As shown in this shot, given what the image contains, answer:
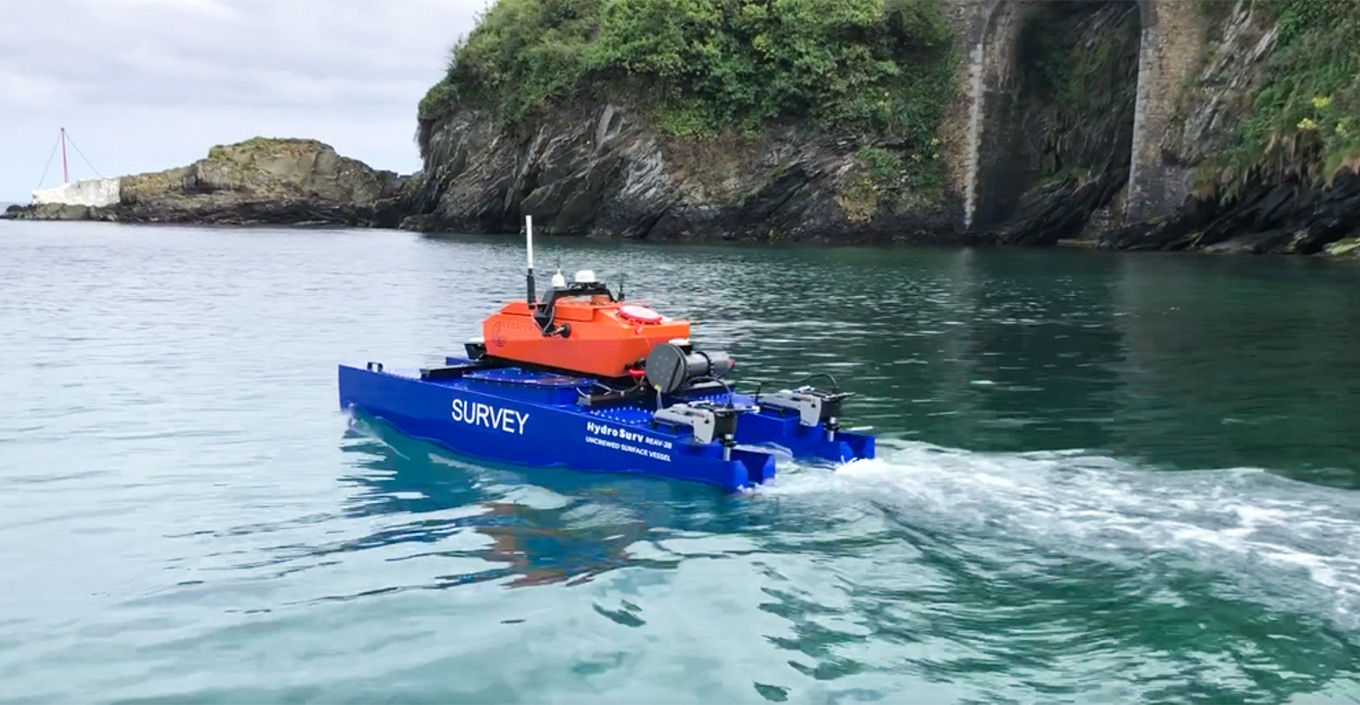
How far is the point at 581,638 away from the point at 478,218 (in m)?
67.0

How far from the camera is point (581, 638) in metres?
8.24

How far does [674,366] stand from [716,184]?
50.0 meters

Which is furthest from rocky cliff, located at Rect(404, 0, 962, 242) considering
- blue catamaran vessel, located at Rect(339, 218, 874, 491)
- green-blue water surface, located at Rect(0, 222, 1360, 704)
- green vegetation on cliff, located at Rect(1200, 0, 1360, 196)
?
blue catamaran vessel, located at Rect(339, 218, 874, 491)

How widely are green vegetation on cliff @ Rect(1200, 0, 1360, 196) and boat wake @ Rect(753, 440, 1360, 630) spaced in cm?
3205

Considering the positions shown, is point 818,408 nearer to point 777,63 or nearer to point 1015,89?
point 777,63

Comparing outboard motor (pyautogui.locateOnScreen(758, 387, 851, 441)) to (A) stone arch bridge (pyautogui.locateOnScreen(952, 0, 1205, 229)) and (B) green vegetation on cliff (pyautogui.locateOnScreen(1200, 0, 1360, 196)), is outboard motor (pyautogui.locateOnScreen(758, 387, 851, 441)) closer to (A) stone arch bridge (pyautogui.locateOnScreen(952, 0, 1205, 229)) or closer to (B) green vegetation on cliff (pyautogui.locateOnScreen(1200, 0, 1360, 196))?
(B) green vegetation on cliff (pyautogui.locateOnScreen(1200, 0, 1360, 196))

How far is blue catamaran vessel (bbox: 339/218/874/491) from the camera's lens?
1224cm

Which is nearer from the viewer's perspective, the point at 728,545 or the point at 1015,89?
the point at 728,545

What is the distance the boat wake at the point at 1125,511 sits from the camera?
898 cm

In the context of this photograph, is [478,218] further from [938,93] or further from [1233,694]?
[1233,694]

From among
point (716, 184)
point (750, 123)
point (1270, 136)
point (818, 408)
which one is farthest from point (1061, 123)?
point (818, 408)

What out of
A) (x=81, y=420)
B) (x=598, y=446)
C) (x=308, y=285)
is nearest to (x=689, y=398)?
(x=598, y=446)

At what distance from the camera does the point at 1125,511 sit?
10.7m

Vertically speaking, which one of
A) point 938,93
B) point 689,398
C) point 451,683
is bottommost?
point 451,683
